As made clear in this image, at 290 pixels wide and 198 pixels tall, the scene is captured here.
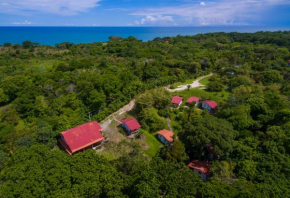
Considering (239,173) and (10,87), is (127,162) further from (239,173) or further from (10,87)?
(10,87)

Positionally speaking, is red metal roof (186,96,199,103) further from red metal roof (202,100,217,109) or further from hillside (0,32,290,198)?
red metal roof (202,100,217,109)

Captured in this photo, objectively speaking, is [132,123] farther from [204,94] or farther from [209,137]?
[204,94]

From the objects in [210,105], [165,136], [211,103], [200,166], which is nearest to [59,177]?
[200,166]

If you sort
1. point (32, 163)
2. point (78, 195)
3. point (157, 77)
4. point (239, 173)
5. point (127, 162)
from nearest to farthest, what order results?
point (78, 195), point (32, 163), point (239, 173), point (127, 162), point (157, 77)

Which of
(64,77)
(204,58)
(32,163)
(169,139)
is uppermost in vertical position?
(204,58)

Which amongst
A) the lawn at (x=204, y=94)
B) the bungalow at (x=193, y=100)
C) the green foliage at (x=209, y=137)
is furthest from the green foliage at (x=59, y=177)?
the lawn at (x=204, y=94)

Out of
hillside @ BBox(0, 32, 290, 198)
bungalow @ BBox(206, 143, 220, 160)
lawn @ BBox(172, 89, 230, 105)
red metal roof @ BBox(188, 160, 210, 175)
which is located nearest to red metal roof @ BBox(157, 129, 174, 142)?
hillside @ BBox(0, 32, 290, 198)

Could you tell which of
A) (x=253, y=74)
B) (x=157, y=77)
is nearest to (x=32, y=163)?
(x=157, y=77)
